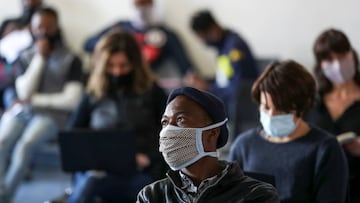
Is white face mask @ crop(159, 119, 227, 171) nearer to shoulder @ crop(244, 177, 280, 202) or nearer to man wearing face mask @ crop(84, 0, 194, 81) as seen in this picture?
shoulder @ crop(244, 177, 280, 202)

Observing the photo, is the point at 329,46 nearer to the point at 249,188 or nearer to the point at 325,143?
the point at 325,143

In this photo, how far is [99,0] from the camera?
17.0ft

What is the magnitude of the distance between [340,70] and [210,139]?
1.20 m

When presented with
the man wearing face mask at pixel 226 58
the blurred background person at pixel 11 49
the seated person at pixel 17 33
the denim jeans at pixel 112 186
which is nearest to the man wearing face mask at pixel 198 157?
the denim jeans at pixel 112 186

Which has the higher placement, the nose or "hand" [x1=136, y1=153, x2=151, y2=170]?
the nose

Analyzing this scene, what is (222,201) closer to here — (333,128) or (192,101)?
(192,101)

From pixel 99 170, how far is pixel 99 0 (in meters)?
2.71

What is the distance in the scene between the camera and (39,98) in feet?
12.3

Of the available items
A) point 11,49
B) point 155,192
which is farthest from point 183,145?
point 11,49

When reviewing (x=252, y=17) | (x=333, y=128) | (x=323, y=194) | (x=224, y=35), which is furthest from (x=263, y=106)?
(x=252, y=17)

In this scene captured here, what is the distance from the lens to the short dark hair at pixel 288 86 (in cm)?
212

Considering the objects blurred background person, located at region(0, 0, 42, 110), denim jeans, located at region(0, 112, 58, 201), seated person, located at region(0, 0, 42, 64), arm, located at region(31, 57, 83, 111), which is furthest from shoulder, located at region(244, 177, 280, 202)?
seated person, located at region(0, 0, 42, 64)

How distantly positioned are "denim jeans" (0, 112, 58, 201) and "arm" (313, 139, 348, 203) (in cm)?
200

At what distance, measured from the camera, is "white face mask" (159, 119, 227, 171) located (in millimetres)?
1663
